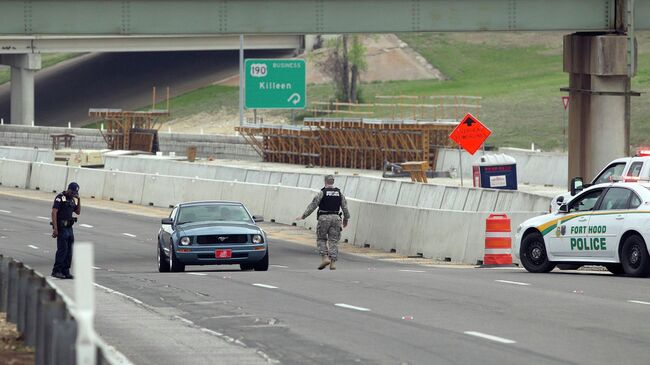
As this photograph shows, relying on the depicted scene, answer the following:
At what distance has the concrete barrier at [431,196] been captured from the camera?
38812 mm

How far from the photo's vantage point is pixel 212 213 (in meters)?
26.3

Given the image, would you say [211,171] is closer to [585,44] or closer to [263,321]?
[585,44]

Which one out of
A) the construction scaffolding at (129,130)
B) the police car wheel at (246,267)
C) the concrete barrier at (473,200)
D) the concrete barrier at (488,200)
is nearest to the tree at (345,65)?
the construction scaffolding at (129,130)

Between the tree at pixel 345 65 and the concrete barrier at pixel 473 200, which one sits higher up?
the tree at pixel 345 65

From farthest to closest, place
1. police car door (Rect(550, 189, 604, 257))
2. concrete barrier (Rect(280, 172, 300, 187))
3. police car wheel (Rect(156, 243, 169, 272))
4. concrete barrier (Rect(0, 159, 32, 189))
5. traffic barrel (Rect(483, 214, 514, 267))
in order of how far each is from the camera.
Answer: concrete barrier (Rect(0, 159, 32, 189)), concrete barrier (Rect(280, 172, 300, 187)), traffic barrel (Rect(483, 214, 514, 267)), police car wheel (Rect(156, 243, 169, 272)), police car door (Rect(550, 189, 604, 257))

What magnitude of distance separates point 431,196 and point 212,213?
45.1 ft

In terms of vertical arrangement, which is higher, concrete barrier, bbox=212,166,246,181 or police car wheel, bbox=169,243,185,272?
concrete barrier, bbox=212,166,246,181

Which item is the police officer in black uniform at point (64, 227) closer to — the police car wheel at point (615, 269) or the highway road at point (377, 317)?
the highway road at point (377, 317)

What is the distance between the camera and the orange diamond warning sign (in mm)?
42500

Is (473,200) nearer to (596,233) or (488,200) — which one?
(488,200)

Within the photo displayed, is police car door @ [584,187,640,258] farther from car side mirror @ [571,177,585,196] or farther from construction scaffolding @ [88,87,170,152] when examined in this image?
construction scaffolding @ [88,87,170,152]

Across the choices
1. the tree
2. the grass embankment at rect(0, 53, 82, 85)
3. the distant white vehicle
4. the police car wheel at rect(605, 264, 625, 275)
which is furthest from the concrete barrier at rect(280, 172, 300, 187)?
the grass embankment at rect(0, 53, 82, 85)

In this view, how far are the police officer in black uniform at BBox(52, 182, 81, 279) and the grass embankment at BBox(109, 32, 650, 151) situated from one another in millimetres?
53016

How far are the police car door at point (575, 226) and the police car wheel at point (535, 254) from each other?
1.12ft
